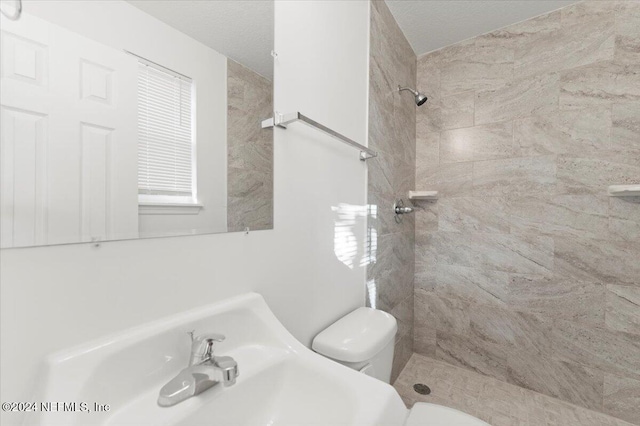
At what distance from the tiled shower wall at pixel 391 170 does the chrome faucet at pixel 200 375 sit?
101 cm

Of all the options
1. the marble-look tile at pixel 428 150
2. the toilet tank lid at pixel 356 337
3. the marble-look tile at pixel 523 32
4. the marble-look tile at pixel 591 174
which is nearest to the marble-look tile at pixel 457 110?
the marble-look tile at pixel 428 150

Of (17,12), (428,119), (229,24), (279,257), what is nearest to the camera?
(17,12)

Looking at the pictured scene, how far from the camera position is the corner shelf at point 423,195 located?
190 cm

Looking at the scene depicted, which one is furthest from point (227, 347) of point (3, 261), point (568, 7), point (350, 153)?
point (568, 7)

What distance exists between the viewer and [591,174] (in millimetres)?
1566

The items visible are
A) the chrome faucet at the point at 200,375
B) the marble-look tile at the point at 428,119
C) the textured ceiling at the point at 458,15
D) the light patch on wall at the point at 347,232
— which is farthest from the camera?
the marble-look tile at the point at 428,119

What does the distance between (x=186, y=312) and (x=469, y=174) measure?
1.95 m

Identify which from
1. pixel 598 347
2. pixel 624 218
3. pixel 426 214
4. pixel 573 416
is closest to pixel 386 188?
pixel 426 214

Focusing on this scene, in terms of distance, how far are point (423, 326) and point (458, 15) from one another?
2.14m

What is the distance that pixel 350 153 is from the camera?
4.27ft

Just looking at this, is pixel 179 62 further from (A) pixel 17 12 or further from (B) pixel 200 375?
(B) pixel 200 375

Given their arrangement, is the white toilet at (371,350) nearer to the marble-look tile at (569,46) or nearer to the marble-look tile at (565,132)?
the marble-look tile at (565,132)

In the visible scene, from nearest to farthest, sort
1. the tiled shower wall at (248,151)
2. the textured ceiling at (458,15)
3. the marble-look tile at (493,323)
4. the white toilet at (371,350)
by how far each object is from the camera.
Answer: the tiled shower wall at (248,151) < the white toilet at (371,350) < the textured ceiling at (458,15) < the marble-look tile at (493,323)

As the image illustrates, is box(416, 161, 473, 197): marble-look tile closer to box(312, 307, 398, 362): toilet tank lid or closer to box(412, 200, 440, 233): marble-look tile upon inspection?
box(412, 200, 440, 233): marble-look tile
